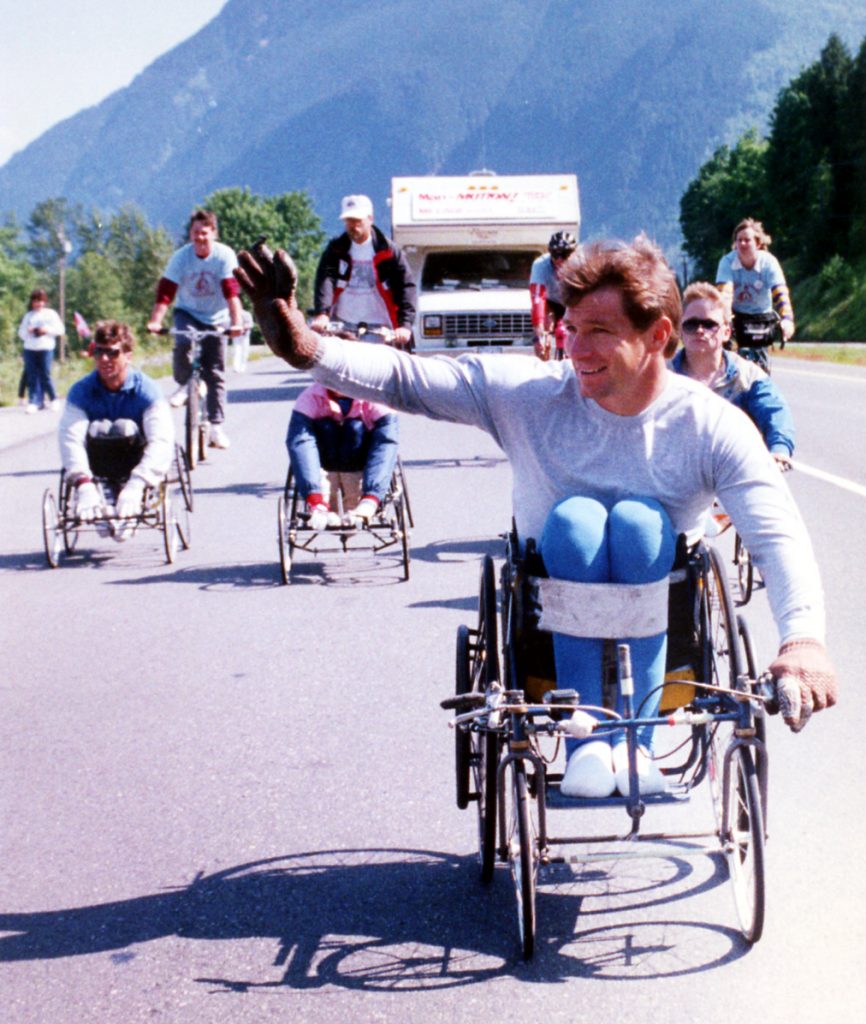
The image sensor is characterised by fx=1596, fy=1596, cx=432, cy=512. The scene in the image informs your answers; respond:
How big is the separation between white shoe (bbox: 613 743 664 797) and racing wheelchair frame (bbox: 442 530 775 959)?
0.02 meters

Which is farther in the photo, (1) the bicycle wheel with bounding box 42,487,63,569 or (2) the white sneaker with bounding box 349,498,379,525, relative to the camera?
(1) the bicycle wheel with bounding box 42,487,63,569

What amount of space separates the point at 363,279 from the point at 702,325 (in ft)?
13.6

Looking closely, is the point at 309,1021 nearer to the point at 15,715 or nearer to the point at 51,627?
the point at 15,715

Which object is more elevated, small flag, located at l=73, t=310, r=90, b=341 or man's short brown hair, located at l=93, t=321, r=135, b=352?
small flag, located at l=73, t=310, r=90, b=341

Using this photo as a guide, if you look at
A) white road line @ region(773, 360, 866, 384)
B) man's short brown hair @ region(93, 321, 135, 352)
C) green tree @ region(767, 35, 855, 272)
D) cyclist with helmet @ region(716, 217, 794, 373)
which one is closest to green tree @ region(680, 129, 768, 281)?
green tree @ region(767, 35, 855, 272)

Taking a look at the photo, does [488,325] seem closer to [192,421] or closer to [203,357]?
[203,357]

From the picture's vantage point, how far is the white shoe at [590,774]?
356cm

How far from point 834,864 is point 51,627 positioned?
461 centimetres

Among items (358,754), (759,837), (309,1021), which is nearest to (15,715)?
(358,754)

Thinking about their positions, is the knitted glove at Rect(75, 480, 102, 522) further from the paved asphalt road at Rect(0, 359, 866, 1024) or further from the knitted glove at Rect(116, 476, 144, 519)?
the paved asphalt road at Rect(0, 359, 866, 1024)

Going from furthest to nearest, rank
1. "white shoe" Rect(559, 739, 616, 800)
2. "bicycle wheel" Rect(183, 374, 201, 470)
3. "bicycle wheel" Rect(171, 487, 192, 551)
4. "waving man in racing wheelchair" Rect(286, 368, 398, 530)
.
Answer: "bicycle wheel" Rect(183, 374, 201, 470) < "bicycle wheel" Rect(171, 487, 192, 551) < "waving man in racing wheelchair" Rect(286, 368, 398, 530) < "white shoe" Rect(559, 739, 616, 800)

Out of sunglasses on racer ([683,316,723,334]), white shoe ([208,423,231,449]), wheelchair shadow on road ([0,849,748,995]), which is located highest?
white shoe ([208,423,231,449])

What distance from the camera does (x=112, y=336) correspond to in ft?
30.7

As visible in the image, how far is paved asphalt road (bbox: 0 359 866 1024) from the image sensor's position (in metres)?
3.37
